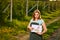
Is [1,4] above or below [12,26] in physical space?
above

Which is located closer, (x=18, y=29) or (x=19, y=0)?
(x=18, y=29)

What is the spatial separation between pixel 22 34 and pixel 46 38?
1.82m

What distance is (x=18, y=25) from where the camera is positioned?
47.6 feet

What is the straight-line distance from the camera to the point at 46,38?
11.4 meters

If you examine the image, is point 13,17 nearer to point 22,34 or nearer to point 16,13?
point 16,13

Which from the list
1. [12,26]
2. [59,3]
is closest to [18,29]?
[12,26]

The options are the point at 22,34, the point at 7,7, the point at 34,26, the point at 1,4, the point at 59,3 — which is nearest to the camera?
the point at 34,26

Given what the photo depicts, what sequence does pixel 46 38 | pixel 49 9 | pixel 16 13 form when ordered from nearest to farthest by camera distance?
pixel 46 38
pixel 16 13
pixel 49 9

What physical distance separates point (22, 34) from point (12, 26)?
1.31 m

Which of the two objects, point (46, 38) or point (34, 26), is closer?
point (34, 26)

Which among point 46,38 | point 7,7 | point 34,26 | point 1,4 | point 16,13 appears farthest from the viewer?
point 16,13

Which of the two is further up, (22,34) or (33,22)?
(33,22)

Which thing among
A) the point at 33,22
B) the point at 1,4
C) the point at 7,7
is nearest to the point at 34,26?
the point at 33,22

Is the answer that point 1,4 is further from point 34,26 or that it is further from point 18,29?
point 34,26
